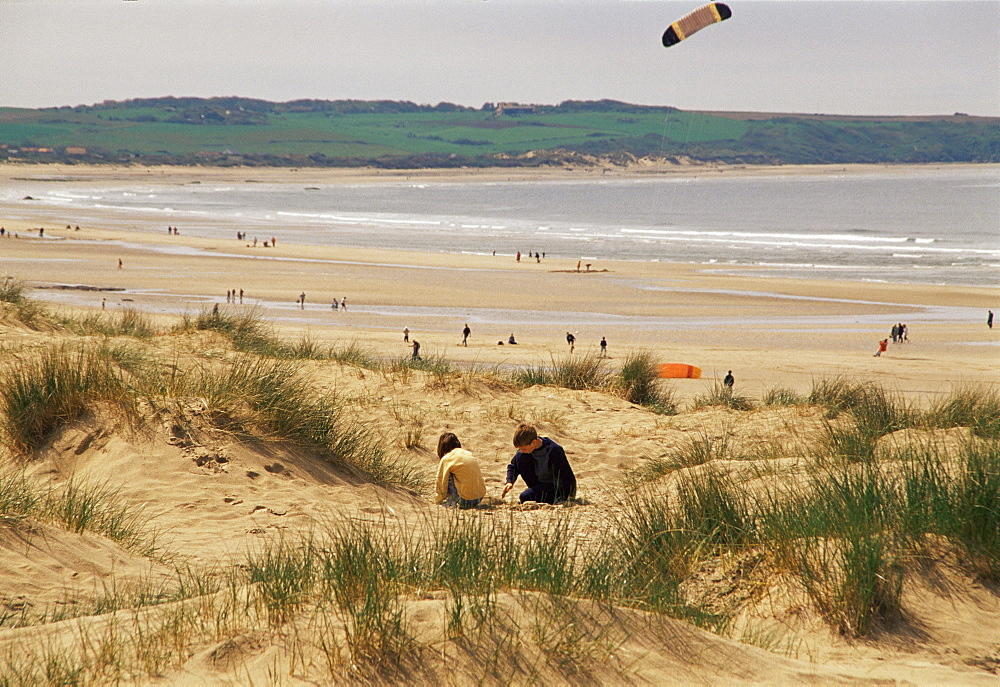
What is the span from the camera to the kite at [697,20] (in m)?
15.9

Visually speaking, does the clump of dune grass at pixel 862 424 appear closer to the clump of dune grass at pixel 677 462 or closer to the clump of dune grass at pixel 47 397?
the clump of dune grass at pixel 677 462

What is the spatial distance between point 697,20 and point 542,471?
1246 centimetres

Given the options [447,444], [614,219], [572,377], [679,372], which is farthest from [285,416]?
[614,219]

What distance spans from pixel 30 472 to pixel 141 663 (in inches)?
147

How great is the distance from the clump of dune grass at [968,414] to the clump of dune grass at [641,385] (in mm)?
4001

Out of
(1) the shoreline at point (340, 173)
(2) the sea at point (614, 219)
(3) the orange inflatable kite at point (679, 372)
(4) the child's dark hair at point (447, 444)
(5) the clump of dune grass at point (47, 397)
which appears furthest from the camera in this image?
(1) the shoreline at point (340, 173)

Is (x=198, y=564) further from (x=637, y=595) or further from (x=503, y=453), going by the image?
(x=503, y=453)

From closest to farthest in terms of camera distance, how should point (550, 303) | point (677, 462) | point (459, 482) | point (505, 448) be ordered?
1. point (459, 482)
2. point (677, 462)
3. point (505, 448)
4. point (550, 303)

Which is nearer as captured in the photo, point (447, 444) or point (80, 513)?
point (80, 513)

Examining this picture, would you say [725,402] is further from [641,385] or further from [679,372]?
[679,372]

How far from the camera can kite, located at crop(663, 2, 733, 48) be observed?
52.1 feet

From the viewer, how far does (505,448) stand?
9539mm

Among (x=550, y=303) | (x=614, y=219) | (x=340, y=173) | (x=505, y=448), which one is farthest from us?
(x=340, y=173)

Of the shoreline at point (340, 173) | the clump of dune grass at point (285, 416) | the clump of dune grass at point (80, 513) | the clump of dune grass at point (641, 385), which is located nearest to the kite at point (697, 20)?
the clump of dune grass at point (641, 385)
